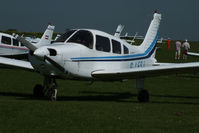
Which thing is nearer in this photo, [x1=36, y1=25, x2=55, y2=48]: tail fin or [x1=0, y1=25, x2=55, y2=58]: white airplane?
[x1=0, y1=25, x2=55, y2=58]: white airplane

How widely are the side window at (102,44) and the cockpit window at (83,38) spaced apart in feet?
1.25

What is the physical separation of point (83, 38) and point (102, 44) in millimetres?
944

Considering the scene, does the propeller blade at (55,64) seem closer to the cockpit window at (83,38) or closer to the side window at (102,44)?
the cockpit window at (83,38)

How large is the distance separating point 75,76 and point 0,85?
598 centimetres

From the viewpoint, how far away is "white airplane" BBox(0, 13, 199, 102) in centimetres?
1162

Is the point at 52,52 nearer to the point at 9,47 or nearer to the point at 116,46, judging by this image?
the point at 116,46

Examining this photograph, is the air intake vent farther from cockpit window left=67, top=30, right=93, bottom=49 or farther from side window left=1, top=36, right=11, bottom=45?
side window left=1, top=36, right=11, bottom=45

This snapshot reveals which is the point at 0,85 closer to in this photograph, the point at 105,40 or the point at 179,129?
the point at 105,40

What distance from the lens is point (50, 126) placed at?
728cm

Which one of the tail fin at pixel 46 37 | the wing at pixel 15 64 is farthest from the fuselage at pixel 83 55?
the tail fin at pixel 46 37

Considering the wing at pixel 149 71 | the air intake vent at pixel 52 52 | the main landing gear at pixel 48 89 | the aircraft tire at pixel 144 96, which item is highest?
the air intake vent at pixel 52 52

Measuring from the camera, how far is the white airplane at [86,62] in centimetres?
1162

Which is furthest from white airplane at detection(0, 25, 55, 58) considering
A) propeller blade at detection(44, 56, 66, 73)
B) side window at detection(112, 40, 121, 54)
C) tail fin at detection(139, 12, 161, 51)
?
propeller blade at detection(44, 56, 66, 73)

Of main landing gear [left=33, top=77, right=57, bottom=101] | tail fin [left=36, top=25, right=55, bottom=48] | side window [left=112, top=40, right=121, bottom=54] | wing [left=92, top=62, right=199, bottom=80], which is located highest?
tail fin [left=36, top=25, right=55, bottom=48]
